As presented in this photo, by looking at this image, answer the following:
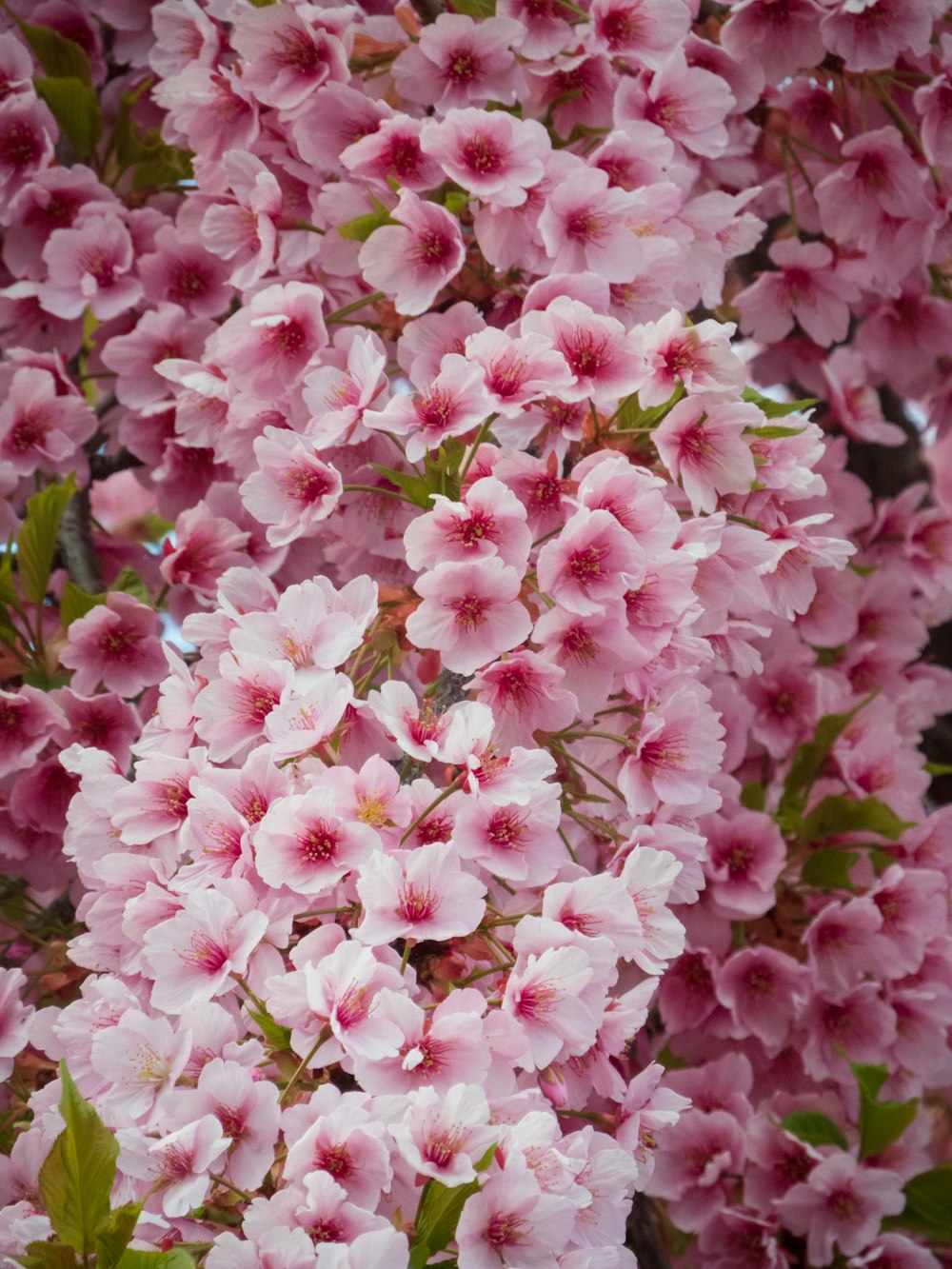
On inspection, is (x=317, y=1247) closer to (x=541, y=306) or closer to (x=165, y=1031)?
(x=165, y=1031)

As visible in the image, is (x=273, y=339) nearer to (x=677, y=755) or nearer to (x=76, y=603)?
(x=76, y=603)

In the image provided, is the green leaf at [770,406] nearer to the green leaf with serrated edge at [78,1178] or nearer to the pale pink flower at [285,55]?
the pale pink flower at [285,55]

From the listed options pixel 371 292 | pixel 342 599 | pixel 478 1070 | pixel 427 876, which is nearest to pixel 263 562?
pixel 371 292

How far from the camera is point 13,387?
1780mm

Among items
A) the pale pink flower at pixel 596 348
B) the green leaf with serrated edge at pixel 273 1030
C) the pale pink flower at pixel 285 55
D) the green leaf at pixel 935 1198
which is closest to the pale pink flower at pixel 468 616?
the pale pink flower at pixel 596 348

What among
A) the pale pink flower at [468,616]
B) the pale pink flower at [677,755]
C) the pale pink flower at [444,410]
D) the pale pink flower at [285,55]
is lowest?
the pale pink flower at [677,755]

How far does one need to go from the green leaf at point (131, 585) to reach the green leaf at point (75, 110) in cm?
65

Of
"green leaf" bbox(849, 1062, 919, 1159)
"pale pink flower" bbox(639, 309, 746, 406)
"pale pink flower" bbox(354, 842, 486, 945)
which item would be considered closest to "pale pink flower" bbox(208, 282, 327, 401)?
"pale pink flower" bbox(639, 309, 746, 406)

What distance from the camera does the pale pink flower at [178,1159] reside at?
97cm

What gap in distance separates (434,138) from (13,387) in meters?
0.69

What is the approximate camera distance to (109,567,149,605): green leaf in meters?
1.70

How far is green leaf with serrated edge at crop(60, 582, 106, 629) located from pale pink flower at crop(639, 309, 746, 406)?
701mm

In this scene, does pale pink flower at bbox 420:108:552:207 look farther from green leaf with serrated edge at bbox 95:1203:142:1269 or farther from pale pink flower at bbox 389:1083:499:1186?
green leaf with serrated edge at bbox 95:1203:142:1269

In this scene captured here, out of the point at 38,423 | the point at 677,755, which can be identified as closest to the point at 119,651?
the point at 38,423
